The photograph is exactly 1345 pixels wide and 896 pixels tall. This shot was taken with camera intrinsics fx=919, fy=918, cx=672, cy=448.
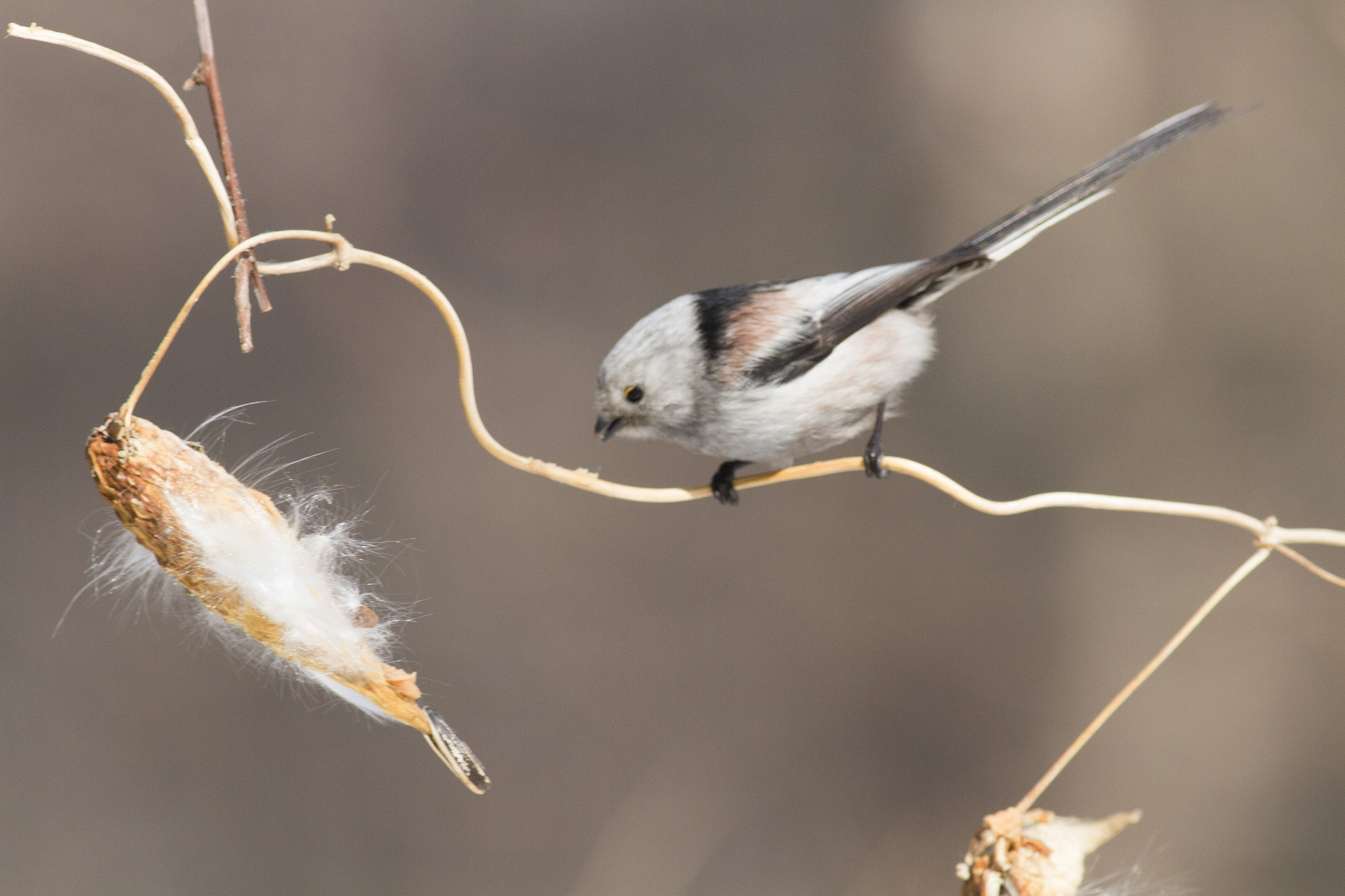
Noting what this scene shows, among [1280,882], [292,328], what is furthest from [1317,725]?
[292,328]

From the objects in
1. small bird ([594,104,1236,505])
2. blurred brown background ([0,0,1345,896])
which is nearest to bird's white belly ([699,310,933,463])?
small bird ([594,104,1236,505])

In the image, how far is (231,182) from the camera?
490 mm

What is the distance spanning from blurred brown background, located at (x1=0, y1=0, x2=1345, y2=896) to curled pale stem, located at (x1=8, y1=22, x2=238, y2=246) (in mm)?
700

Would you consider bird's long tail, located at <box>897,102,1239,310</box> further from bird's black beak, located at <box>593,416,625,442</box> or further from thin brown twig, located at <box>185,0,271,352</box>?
thin brown twig, located at <box>185,0,271,352</box>

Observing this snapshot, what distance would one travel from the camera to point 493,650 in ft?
4.43

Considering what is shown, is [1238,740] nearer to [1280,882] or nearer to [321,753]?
[1280,882]

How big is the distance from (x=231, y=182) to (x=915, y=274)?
47 centimetres

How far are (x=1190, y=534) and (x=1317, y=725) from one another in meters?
0.36

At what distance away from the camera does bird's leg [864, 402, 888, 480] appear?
2.21ft

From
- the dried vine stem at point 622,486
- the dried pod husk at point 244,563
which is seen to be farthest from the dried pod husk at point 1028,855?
the dried pod husk at point 244,563

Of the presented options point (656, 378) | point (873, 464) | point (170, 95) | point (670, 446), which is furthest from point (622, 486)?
point (670, 446)

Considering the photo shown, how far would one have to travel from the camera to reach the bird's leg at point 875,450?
0.67m

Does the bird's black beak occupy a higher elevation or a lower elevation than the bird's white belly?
lower

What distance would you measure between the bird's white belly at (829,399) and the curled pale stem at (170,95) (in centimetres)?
33
